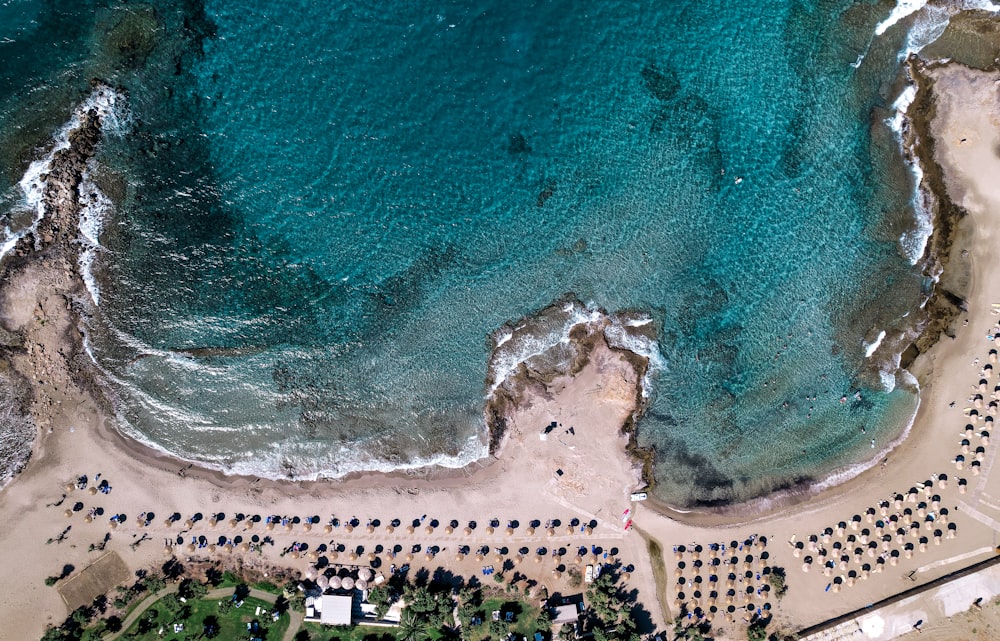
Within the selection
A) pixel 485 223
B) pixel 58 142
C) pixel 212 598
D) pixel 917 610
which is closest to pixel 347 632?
pixel 212 598

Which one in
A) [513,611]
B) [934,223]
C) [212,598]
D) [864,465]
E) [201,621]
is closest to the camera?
[201,621]

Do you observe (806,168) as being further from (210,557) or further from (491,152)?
(210,557)

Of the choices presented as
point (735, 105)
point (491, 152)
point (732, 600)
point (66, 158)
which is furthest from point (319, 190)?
point (732, 600)

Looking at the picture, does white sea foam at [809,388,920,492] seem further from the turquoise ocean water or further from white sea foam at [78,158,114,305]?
white sea foam at [78,158,114,305]

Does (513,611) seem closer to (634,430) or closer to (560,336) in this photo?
(634,430)

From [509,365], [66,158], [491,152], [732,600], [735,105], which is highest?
[735,105]

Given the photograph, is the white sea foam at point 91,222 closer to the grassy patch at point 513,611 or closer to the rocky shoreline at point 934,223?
the grassy patch at point 513,611
